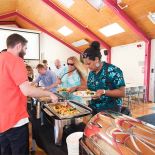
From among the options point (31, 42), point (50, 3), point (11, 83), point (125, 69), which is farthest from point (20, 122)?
point (31, 42)

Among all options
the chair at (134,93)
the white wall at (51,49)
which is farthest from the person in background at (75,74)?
the white wall at (51,49)

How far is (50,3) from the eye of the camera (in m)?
5.86

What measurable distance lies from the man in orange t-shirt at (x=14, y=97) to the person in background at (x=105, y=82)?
40 centimetres

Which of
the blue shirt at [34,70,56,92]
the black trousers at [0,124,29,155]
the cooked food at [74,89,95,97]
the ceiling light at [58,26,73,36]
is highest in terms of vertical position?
the ceiling light at [58,26,73,36]

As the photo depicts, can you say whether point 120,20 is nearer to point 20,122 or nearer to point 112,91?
point 112,91

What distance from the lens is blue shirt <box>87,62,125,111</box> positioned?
158 centimetres

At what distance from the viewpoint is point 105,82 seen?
5.34 ft

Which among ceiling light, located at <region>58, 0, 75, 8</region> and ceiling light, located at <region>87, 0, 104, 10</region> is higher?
ceiling light, located at <region>58, 0, 75, 8</region>

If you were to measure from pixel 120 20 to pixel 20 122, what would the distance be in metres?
4.67

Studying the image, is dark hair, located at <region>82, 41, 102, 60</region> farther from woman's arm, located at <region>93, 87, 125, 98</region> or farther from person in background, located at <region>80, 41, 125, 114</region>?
woman's arm, located at <region>93, 87, 125, 98</region>

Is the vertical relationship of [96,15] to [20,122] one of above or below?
above

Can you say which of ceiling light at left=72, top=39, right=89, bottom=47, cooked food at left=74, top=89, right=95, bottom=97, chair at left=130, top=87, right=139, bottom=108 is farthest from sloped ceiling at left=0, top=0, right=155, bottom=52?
cooked food at left=74, top=89, right=95, bottom=97

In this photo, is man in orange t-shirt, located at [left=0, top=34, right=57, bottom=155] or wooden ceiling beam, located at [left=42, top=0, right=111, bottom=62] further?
wooden ceiling beam, located at [left=42, top=0, right=111, bottom=62]

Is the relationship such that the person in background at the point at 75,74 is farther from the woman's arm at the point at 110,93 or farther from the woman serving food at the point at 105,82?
the woman's arm at the point at 110,93
